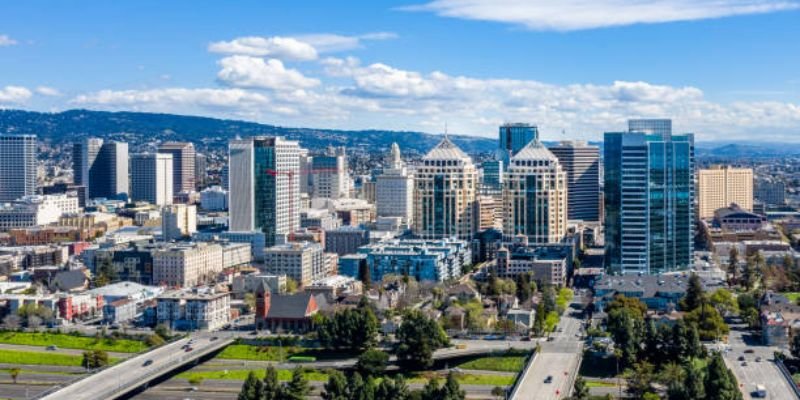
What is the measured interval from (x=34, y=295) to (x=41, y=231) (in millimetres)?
30983

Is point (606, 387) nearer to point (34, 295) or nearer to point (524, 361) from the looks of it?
point (524, 361)

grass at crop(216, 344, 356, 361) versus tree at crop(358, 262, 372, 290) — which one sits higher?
tree at crop(358, 262, 372, 290)

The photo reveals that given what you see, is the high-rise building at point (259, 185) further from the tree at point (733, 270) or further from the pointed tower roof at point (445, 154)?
the tree at point (733, 270)

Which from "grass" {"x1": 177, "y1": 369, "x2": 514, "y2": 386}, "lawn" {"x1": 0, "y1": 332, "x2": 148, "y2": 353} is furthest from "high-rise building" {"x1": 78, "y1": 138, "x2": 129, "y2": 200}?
"grass" {"x1": 177, "y1": 369, "x2": 514, "y2": 386}

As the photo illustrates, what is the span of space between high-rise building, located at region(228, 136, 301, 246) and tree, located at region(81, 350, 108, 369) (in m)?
35.8

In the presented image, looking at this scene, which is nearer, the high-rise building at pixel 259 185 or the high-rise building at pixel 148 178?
the high-rise building at pixel 259 185

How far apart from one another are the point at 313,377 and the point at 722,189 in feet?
269

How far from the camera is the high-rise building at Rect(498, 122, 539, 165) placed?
115 m

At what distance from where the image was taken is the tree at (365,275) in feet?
222

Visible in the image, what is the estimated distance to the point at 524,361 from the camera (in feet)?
155

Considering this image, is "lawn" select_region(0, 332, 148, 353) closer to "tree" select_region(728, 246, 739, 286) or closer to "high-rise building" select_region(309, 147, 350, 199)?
"tree" select_region(728, 246, 739, 286)

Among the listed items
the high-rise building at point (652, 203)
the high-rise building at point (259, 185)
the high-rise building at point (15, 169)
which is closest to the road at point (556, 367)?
the high-rise building at point (652, 203)

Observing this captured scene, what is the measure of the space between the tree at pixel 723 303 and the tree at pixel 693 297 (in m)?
0.88

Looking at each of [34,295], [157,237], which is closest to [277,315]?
[34,295]
